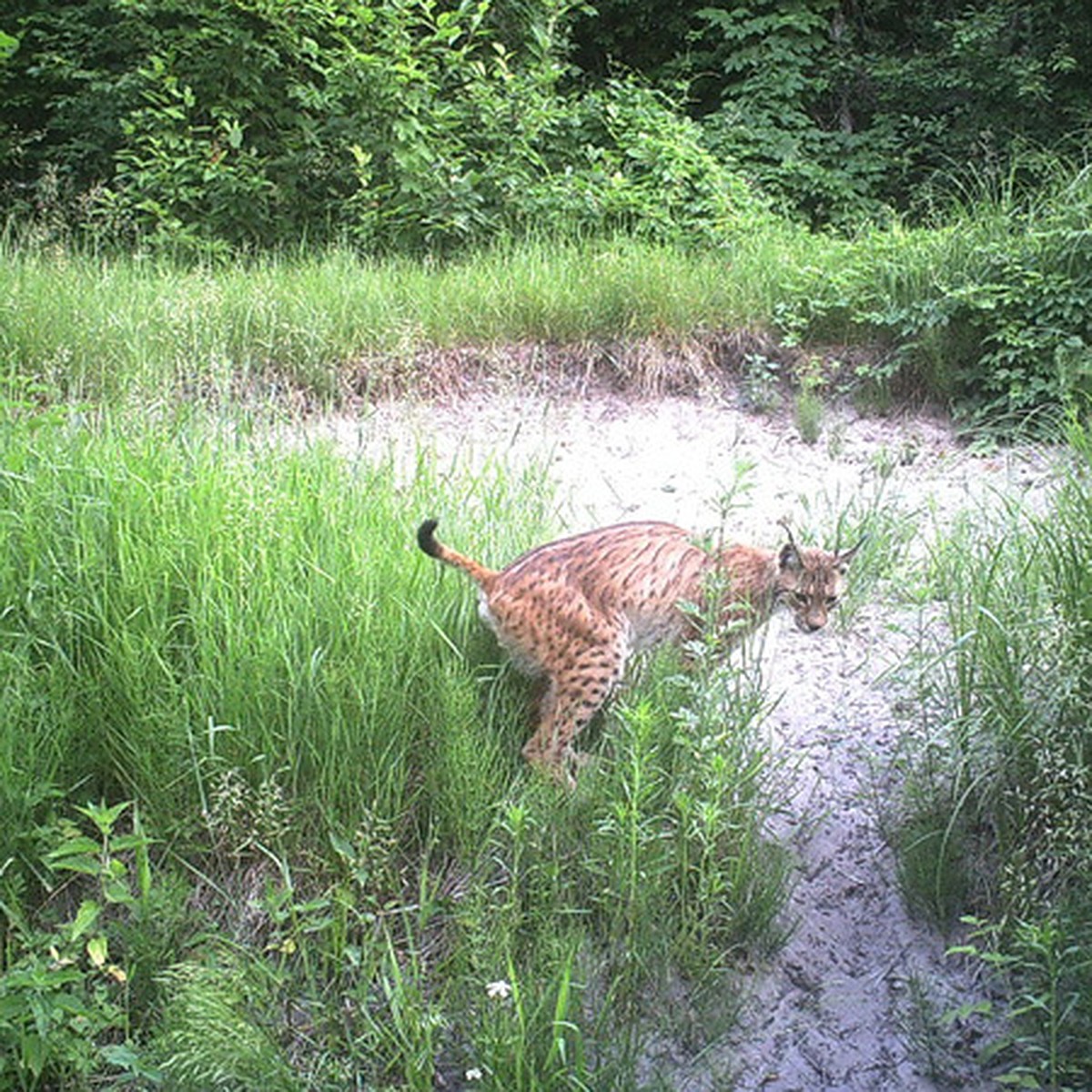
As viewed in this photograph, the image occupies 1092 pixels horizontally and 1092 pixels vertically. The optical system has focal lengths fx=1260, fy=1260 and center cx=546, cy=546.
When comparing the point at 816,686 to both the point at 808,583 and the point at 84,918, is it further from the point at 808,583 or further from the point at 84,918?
the point at 84,918

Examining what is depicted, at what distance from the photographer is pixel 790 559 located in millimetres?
4652

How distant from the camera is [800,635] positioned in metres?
5.49

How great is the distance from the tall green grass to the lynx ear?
62 centimetres

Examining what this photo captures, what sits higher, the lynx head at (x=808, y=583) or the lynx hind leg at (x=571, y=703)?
the lynx head at (x=808, y=583)

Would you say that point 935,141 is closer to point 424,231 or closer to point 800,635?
point 424,231

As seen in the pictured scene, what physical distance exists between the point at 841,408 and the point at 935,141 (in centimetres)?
675

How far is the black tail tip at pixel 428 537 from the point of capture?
4178 mm

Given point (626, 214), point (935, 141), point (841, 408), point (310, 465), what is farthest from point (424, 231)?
point (935, 141)

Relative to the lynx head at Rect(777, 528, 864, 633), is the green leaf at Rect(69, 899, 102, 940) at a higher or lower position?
lower

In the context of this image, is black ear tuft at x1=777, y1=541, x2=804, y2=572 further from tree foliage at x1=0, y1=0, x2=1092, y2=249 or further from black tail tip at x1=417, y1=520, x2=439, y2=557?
tree foliage at x1=0, y1=0, x2=1092, y2=249

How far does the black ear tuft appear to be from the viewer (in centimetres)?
462

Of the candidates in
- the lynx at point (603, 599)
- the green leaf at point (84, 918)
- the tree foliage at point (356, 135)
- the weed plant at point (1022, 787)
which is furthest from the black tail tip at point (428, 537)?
the tree foliage at point (356, 135)

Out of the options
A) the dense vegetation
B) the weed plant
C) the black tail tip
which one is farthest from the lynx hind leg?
the weed plant

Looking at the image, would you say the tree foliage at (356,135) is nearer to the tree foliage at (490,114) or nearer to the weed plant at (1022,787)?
the tree foliage at (490,114)
